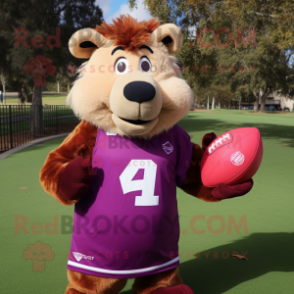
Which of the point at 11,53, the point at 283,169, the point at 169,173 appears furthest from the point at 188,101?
the point at 11,53

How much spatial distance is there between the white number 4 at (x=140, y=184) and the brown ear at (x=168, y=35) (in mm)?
922

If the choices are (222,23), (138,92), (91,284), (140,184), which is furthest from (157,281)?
(222,23)

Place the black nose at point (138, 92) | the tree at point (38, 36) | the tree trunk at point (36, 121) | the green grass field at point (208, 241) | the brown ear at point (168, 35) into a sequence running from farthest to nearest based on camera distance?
the tree trunk at point (36, 121)
the tree at point (38, 36)
the green grass field at point (208, 241)
the brown ear at point (168, 35)
the black nose at point (138, 92)

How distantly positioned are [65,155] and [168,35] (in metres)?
1.13

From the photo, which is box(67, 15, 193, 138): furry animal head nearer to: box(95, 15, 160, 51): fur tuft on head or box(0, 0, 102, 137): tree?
box(95, 15, 160, 51): fur tuft on head

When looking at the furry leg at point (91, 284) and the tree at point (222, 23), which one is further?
the tree at point (222, 23)

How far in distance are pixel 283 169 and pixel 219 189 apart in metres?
6.19

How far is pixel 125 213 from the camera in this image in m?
2.36

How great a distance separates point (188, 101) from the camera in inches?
97.2

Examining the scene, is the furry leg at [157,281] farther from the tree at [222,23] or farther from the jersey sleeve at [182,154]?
the tree at [222,23]

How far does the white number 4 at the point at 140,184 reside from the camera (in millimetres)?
2359

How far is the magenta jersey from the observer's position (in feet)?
7.73

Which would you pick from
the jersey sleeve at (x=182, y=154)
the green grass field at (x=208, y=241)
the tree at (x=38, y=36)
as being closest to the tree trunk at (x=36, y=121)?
the tree at (x=38, y=36)

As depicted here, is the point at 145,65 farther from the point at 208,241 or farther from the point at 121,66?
the point at 208,241
